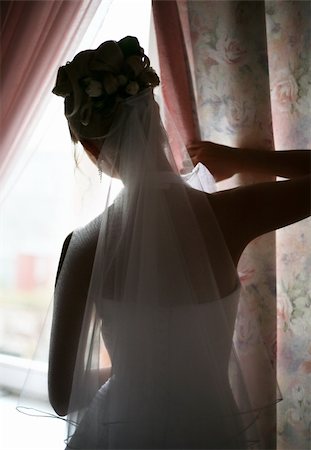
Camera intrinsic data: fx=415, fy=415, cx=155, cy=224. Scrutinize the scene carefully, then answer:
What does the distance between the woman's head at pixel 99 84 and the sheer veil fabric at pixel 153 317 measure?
0.02 m

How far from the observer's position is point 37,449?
1.20 metres

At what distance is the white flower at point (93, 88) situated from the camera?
73cm

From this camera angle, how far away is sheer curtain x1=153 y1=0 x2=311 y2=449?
968 mm

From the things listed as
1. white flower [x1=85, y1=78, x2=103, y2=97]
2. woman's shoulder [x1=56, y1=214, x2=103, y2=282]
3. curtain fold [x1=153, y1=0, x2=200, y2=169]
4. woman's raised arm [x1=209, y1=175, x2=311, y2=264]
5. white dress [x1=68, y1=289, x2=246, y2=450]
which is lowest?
white dress [x1=68, y1=289, x2=246, y2=450]

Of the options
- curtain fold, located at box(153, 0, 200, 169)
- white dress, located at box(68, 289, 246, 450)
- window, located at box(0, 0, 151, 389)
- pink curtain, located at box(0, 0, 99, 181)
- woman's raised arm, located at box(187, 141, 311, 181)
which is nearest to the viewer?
white dress, located at box(68, 289, 246, 450)

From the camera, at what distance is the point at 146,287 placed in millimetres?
709

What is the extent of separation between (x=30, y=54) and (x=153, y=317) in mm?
875

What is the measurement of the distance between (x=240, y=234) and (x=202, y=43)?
568mm

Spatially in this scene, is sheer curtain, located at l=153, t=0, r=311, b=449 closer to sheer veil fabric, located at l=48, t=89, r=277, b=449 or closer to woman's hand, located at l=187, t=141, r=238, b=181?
woman's hand, located at l=187, t=141, r=238, b=181

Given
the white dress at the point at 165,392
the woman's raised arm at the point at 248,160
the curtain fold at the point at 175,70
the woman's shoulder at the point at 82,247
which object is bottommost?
the white dress at the point at 165,392

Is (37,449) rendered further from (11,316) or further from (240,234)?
(240,234)

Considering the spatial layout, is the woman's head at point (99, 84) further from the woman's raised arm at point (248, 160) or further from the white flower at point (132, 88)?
the woman's raised arm at point (248, 160)

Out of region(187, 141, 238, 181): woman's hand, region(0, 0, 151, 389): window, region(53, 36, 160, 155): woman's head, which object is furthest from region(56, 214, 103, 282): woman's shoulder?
region(0, 0, 151, 389): window

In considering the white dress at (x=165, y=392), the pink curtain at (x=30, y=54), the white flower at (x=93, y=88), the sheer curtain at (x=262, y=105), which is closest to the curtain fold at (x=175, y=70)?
the sheer curtain at (x=262, y=105)
